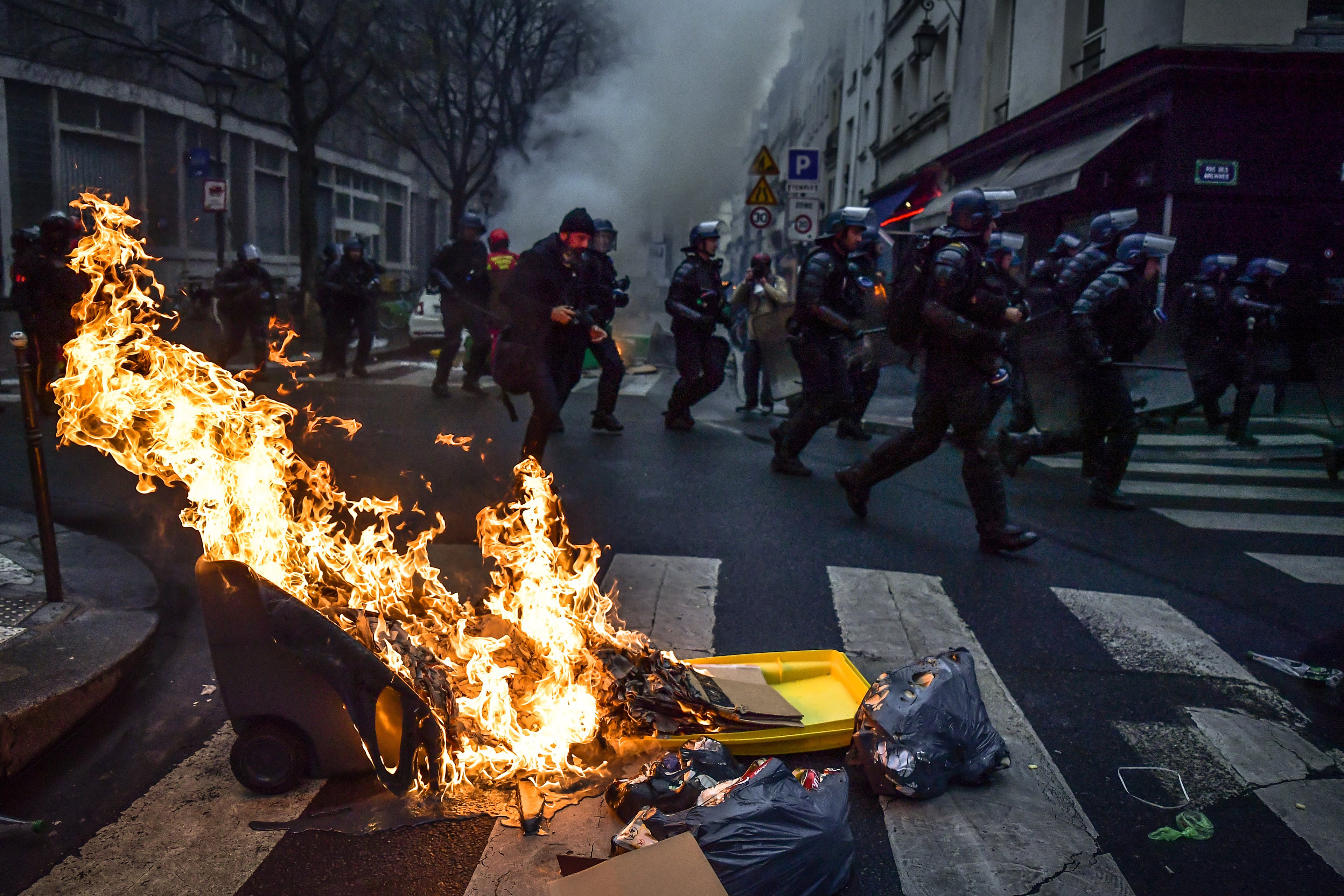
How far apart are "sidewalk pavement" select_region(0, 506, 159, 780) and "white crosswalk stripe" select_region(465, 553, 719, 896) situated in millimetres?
1560

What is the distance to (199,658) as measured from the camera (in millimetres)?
4066

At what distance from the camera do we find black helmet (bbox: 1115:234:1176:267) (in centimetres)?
727

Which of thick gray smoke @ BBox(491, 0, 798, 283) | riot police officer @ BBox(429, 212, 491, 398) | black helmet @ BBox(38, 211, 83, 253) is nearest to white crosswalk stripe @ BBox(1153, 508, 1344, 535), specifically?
riot police officer @ BBox(429, 212, 491, 398)

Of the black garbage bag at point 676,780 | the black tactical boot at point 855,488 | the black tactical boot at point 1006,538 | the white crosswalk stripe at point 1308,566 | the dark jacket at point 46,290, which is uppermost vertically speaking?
the dark jacket at point 46,290

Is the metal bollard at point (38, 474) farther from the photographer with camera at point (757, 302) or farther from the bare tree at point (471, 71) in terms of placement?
the bare tree at point (471, 71)

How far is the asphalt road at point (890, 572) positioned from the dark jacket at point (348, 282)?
3399 mm

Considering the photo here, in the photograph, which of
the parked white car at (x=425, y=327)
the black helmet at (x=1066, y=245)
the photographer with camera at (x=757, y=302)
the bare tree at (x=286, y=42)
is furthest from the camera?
the parked white car at (x=425, y=327)

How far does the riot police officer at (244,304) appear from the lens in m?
11.8

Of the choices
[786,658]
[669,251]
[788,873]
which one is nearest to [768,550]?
[786,658]

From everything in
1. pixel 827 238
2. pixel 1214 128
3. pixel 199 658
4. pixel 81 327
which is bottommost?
pixel 199 658

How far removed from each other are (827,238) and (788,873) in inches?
237

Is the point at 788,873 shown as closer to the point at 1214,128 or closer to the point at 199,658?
the point at 199,658

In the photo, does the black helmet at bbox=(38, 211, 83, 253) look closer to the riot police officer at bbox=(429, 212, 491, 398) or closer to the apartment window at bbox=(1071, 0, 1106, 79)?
the riot police officer at bbox=(429, 212, 491, 398)

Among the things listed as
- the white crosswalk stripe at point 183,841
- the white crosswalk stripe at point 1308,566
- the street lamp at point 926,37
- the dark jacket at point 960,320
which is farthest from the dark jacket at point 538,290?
the street lamp at point 926,37
